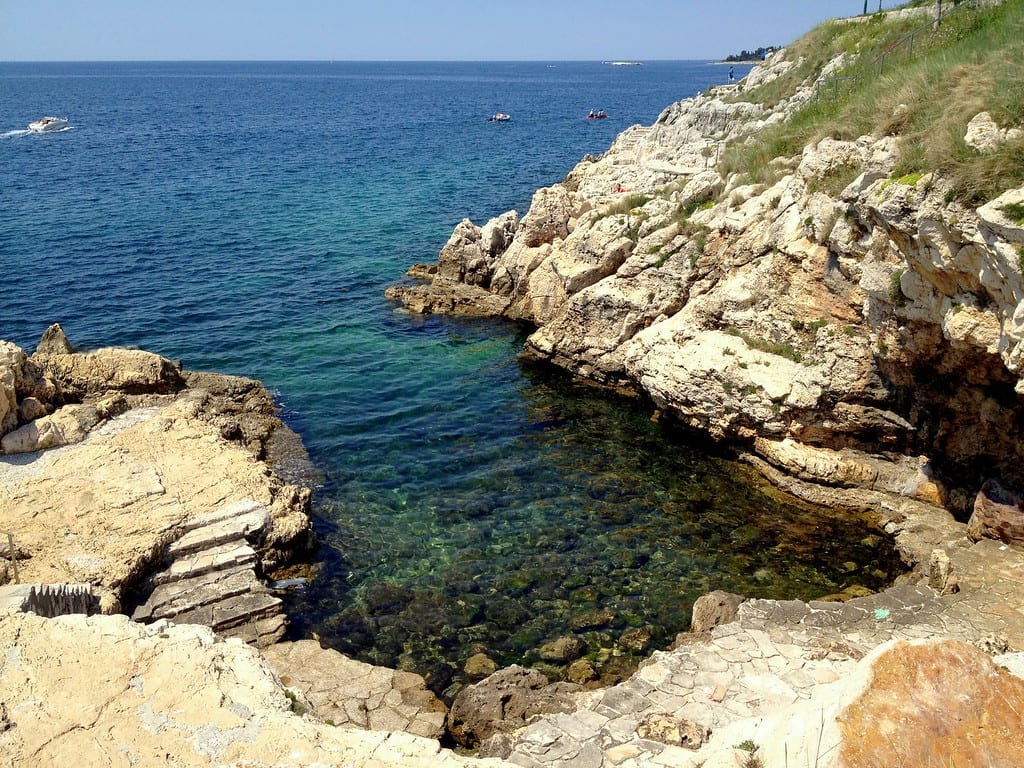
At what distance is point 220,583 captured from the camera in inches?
601

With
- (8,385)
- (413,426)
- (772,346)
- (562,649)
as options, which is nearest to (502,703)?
(562,649)

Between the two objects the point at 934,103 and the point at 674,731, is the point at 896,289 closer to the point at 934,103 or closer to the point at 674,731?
the point at 934,103

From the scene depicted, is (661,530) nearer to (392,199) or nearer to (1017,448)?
(1017,448)

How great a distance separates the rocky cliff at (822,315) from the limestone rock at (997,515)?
1.90 feet

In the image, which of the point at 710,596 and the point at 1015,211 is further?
the point at 710,596

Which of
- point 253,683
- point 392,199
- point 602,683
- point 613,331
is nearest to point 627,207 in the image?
point 613,331

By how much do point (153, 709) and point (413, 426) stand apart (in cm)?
1396

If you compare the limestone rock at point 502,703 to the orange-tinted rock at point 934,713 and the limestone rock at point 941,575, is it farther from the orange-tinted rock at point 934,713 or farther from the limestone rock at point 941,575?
the limestone rock at point 941,575

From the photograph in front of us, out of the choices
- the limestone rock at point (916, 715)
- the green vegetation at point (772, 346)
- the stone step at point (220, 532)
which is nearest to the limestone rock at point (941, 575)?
the green vegetation at point (772, 346)

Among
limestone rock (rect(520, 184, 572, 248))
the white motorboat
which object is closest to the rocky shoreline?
limestone rock (rect(520, 184, 572, 248))

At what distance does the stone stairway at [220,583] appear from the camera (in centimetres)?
1449

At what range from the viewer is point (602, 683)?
43.2 ft

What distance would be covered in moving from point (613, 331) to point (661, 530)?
851 cm

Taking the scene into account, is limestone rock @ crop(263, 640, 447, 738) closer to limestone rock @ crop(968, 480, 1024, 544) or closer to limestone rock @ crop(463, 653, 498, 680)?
limestone rock @ crop(463, 653, 498, 680)
